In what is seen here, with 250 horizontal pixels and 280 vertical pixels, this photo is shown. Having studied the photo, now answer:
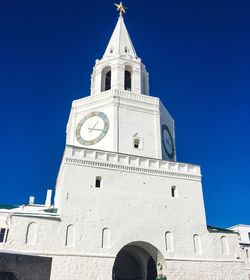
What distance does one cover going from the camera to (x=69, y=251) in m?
19.2

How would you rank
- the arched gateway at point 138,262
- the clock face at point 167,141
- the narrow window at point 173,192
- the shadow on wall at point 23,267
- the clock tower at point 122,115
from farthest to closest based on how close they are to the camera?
the clock face at point 167,141
the clock tower at point 122,115
the narrow window at point 173,192
the arched gateway at point 138,262
the shadow on wall at point 23,267

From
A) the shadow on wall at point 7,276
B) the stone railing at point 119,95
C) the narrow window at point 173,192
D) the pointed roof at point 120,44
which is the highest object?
the pointed roof at point 120,44

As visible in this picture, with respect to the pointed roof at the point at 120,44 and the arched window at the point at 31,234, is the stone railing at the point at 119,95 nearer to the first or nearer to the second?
the pointed roof at the point at 120,44

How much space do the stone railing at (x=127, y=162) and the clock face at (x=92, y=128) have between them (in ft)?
8.21

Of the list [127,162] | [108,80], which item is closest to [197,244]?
[127,162]

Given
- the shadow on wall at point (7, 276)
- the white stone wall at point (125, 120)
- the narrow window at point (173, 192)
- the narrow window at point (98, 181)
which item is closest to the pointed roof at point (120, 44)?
the white stone wall at point (125, 120)

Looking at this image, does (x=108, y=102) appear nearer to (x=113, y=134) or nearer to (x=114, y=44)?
(x=113, y=134)

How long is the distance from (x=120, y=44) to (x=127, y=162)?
13444mm

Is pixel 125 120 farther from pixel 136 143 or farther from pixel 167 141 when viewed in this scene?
pixel 167 141

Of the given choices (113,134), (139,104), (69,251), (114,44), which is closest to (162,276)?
(69,251)

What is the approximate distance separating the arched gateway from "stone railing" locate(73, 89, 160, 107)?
1191 centimetres

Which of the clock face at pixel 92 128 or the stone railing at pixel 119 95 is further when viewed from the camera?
the stone railing at pixel 119 95

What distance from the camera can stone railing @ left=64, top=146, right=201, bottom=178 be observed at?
74.1 ft

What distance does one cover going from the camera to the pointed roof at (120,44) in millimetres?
30531
